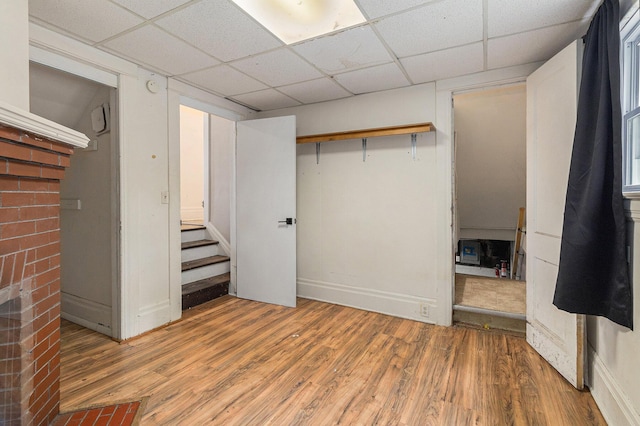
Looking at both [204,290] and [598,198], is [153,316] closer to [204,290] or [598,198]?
[204,290]

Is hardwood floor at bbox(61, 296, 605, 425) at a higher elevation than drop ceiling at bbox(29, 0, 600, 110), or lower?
lower

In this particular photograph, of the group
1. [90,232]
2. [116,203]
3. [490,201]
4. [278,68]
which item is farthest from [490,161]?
[90,232]

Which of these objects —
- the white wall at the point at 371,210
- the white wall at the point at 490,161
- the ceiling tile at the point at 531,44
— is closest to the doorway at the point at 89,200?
the white wall at the point at 371,210

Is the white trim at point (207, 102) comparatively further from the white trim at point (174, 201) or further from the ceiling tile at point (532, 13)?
the ceiling tile at point (532, 13)

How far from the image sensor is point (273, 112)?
387cm

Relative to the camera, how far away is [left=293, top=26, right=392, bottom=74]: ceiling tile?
2129mm

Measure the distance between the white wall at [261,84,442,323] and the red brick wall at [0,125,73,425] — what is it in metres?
2.41

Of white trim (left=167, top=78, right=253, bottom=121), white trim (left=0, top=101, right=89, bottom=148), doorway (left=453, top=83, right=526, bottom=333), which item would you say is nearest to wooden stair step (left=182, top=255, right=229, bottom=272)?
white trim (left=167, top=78, right=253, bottom=121)

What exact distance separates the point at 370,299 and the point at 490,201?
114 inches

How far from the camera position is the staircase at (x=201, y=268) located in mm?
3447

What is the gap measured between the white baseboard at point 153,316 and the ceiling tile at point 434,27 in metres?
2.92

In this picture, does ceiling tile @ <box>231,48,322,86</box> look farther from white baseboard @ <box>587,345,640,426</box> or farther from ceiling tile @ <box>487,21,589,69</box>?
white baseboard @ <box>587,345,640,426</box>

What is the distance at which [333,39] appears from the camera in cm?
216

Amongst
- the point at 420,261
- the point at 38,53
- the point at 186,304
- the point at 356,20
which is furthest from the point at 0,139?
the point at 420,261
